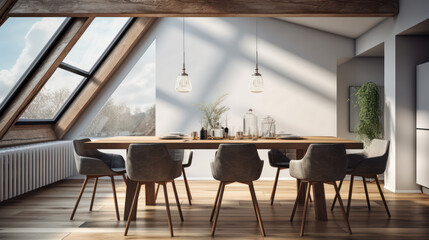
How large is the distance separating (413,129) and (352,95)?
163cm

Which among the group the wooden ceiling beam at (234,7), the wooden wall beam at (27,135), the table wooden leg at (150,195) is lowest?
the table wooden leg at (150,195)

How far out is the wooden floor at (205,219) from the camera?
10.6ft

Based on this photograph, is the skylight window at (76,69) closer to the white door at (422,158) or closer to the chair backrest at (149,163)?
the chair backrest at (149,163)

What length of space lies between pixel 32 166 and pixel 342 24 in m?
4.88

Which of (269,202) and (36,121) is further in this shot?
(36,121)

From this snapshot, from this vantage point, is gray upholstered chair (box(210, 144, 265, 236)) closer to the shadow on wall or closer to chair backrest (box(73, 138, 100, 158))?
chair backrest (box(73, 138, 100, 158))

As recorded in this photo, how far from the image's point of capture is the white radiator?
4348 millimetres

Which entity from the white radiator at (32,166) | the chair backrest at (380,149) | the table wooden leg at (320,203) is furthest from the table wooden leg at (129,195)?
the chair backrest at (380,149)

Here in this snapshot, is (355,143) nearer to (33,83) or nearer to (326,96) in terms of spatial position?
(326,96)

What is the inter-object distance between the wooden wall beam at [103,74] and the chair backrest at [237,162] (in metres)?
3.23

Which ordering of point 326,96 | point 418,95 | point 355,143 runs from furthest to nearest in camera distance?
point 326,96, point 418,95, point 355,143

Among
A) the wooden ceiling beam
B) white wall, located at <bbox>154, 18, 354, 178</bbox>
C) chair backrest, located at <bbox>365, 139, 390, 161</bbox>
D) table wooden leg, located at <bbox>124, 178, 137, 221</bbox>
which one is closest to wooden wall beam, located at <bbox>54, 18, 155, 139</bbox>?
white wall, located at <bbox>154, 18, 354, 178</bbox>

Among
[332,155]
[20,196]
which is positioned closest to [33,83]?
[20,196]

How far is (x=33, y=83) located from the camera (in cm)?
456
